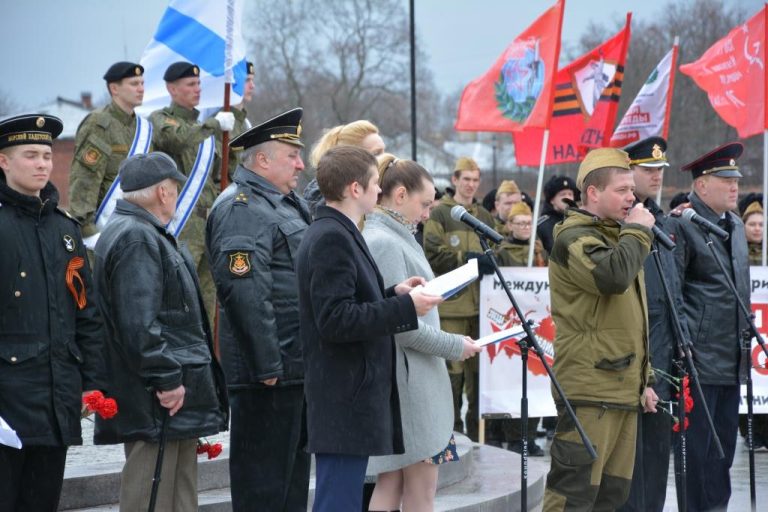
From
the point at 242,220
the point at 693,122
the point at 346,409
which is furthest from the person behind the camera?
the point at 693,122

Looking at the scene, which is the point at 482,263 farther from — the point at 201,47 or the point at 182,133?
the point at 201,47

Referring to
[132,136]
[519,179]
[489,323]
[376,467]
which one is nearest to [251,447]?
[376,467]

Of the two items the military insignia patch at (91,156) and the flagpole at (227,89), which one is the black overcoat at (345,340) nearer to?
the flagpole at (227,89)

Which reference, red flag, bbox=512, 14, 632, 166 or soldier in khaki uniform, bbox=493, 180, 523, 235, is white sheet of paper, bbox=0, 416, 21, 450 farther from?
red flag, bbox=512, 14, 632, 166

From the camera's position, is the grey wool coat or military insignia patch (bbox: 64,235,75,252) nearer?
military insignia patch (bbox: 64,235,75,252)

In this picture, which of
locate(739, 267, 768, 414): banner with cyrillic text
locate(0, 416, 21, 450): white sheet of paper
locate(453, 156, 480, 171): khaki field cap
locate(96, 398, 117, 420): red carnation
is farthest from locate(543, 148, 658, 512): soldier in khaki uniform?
locate(453, 156, 480, 171): khaki field cap

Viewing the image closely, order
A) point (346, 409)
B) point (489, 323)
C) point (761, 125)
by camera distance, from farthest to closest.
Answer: point (761, 125), point (489, 323), point (346, 409)

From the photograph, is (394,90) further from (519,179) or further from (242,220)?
(242,220)

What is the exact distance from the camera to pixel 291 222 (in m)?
5.88

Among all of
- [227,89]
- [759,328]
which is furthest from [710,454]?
[227,89]

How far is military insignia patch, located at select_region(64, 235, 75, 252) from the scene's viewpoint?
5.28 m

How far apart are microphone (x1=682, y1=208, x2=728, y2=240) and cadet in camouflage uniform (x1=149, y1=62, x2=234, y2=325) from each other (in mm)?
3529

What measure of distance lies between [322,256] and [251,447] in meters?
1.36

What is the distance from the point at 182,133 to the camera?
902cm
